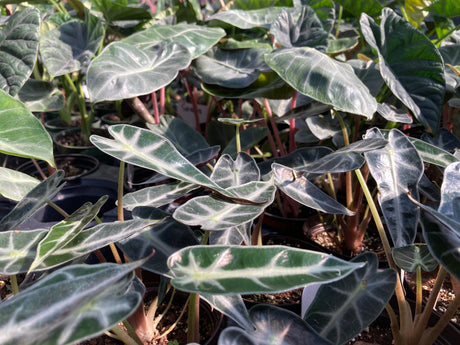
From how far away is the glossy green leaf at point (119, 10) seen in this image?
→ 1.65 meters

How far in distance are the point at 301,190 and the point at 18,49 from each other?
1.04 metres

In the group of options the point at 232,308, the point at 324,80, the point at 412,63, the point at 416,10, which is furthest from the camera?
the point at 416,10

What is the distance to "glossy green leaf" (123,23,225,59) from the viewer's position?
1.33 m

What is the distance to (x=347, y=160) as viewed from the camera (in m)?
0.75

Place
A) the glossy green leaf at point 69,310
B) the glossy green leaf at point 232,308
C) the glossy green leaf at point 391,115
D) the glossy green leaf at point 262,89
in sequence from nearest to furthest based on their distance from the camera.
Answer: the glossy green leaf at point 69,310, the glossy green leaf at point 232,308, the glossy green leaf at point 391,115, the glossy green leaf at point 262,89

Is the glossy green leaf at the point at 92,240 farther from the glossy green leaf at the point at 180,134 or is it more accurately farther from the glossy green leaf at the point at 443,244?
the glossy green leaf at the point at 180,134

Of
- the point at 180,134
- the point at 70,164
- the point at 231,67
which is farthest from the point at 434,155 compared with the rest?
the point at 70,164

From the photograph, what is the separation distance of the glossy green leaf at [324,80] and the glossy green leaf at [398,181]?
11cm

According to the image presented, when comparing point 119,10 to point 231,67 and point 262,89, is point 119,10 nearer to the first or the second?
point 231,67

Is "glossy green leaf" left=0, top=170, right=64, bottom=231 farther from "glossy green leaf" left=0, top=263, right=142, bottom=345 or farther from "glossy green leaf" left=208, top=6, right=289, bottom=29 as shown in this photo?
"glossy green leaf" left=208, top=6, right=289, bottom=29

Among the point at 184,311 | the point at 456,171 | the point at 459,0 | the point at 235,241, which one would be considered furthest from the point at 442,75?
the point at 184,311

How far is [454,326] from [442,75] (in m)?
0.70

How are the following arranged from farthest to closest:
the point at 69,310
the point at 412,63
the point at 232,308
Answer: the point at 412,63, the point at 232,308, the point at 69,310

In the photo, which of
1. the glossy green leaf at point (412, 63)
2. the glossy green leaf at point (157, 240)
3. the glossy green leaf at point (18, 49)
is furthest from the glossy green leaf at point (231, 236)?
the glossy green leaf at point (18, 49)
